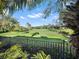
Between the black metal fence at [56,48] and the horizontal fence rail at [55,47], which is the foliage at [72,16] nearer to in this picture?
the horizontal fence rail at [55,47]

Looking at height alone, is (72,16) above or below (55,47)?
above

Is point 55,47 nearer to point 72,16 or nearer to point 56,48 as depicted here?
point 56,48

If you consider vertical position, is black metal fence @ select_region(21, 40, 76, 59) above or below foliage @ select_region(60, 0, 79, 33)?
below

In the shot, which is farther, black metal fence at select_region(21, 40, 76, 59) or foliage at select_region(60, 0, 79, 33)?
black metal fence at select_region(21, 40, 76, 59)

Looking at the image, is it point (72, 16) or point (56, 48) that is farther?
point (56, 48)

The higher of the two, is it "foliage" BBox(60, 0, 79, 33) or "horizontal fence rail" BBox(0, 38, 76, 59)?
"foliage" BBox(60, 0, 79, 33)

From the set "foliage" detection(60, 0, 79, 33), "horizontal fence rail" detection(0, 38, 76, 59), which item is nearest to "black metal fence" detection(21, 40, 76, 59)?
"horizontal fence rail" detection(0, 38, 76, 59)

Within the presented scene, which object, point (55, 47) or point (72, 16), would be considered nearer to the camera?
point (72, 16)

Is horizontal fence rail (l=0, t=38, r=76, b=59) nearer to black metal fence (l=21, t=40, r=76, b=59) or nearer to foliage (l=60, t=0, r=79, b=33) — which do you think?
black metal fence (l=21, t=40, r=76, b=59)

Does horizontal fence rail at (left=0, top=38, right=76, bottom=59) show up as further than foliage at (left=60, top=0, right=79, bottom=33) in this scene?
Answer: Yes

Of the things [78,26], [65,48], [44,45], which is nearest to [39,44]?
[44,45]

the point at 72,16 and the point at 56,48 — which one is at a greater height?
the point at 72,16

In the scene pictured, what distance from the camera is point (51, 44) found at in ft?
43.7

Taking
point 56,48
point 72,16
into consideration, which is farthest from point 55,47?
point 72,16
